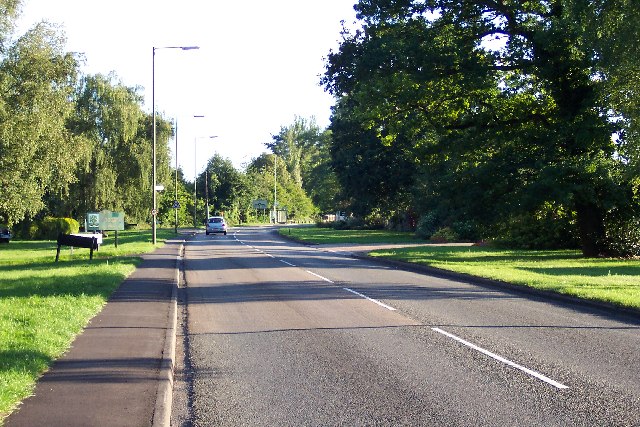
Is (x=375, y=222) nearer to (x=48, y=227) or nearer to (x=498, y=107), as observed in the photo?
(x=48, y=227)

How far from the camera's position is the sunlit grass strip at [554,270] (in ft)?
56.7

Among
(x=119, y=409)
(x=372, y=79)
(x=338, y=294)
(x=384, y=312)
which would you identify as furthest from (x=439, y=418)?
(x=372, y=79)

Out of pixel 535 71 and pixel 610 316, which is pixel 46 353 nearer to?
pixel 610 316

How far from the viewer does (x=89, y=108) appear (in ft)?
191

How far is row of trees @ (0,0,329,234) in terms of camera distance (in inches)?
1387

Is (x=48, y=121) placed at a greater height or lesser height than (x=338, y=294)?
greater

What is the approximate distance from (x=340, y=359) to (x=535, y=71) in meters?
21.4

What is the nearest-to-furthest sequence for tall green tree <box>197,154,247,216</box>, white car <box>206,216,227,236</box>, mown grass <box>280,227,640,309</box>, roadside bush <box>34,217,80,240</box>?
mown grass <box>280,227,640,309</box>
roadside bush <box>34,217,80,240</box>
white car <box>206,216,227,236</box>
tall green tree <box>197,154,247,216</box>

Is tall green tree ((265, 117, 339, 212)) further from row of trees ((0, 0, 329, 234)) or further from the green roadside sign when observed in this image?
the green roadside sign

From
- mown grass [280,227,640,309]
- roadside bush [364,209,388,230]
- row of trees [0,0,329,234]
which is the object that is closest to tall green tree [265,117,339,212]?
row of trees [0,0,329,234]

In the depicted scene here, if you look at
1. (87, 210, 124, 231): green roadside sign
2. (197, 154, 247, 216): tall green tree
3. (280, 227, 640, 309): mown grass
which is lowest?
(280, 227, 640, 309): mown grass

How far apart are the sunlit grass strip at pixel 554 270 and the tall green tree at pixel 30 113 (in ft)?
56.1

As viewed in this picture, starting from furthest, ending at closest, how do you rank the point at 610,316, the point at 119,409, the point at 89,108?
the point at 89,108 → the point at 610,316 → the point at 119,409

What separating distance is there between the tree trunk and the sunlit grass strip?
0.61 meters
